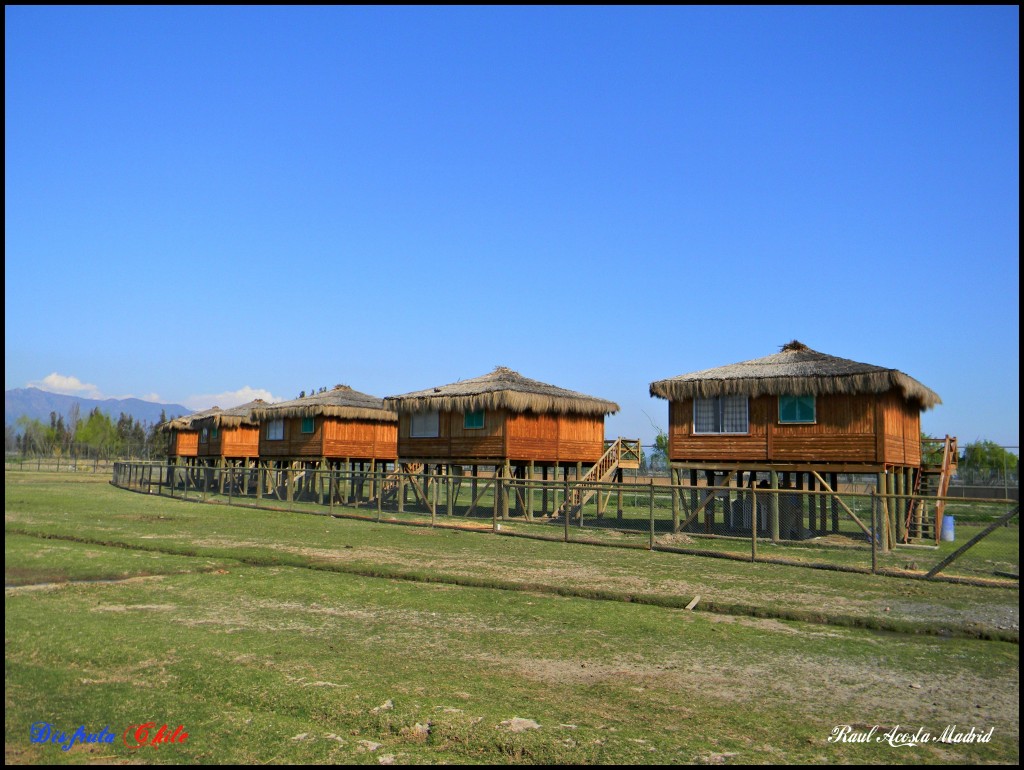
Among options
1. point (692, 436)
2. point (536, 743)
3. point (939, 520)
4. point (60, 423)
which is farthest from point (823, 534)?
point (60, 423)

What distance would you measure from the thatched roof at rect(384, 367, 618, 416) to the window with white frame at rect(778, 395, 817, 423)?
10822 millimetres

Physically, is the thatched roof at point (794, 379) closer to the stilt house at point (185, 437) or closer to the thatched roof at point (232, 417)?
the thatched roof at point (232, 417)

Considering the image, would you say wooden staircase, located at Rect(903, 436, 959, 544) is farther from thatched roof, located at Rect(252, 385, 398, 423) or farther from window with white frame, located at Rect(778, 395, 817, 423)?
thatched roof, located at Rect(252, 385, 398, 423)

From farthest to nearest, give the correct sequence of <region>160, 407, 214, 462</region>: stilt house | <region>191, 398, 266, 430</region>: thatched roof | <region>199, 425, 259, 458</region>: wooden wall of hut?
<region>160, 407, 214, 462</region>: stilt house, <region>199, 425, 259, 458</region>: wooden wall of hut, <region>191, 398, 266, 430</region>: thatched roof

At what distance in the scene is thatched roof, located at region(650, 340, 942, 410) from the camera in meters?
23.5

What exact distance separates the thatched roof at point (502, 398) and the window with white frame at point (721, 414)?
805 centimetres

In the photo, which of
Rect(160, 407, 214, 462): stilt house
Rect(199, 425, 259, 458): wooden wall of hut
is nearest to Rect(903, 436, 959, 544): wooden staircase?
Rect(199, 425, 259, 458): wooden wall of hut

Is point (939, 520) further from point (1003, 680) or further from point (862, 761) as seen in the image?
point (862, 761)

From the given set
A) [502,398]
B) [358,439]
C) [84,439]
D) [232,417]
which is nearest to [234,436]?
[232,417]

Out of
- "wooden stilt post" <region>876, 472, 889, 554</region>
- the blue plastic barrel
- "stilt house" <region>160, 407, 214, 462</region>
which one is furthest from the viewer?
"stilt house" <region>160, 407, 214, 462</region>

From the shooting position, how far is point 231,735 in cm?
595

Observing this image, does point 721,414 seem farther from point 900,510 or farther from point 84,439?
point 84,439

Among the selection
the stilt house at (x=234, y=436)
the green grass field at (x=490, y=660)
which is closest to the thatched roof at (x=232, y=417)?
the stilt house at (x=234, y=436)

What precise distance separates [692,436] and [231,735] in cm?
2250
